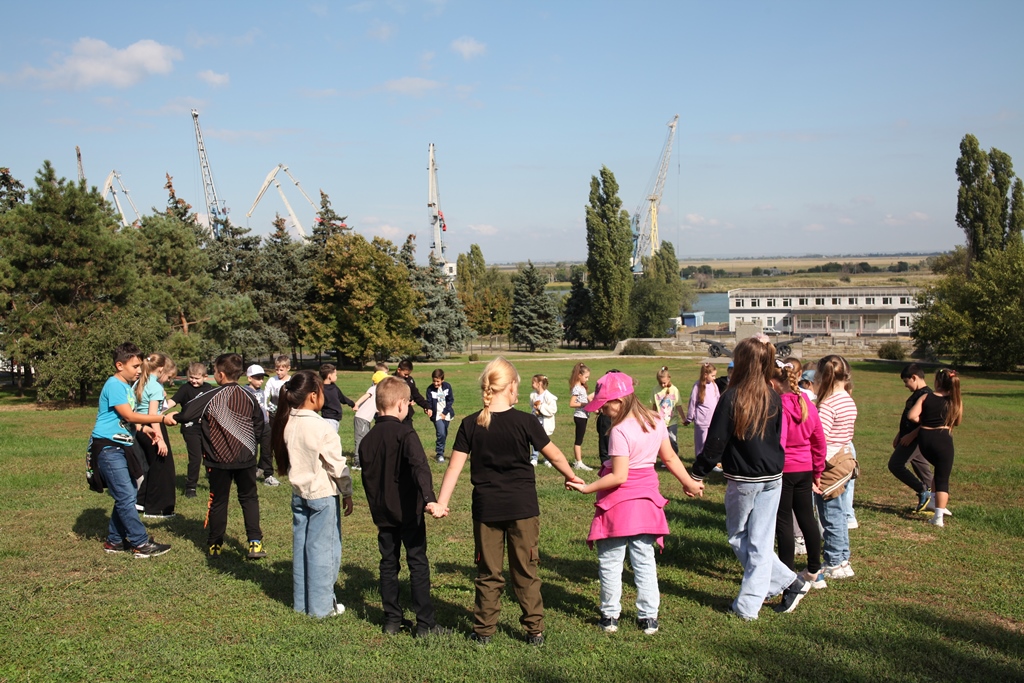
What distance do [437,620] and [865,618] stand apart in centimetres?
326

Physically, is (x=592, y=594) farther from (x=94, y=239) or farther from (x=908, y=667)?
(x=94, y=239)

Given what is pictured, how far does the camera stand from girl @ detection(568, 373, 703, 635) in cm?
529

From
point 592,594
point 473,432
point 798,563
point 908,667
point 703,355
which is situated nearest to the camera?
point 908,667

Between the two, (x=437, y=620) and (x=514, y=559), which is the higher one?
(x=514, y=559)

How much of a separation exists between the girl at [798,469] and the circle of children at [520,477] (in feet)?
0.04

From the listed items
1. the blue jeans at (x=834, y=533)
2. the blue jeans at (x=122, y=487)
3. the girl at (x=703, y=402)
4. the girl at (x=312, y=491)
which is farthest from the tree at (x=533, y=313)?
the girl at (x=312, y=491)

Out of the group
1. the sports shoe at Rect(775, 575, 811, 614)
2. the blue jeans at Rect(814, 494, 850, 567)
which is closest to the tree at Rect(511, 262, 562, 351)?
the blue jeans at Rect(814, 494, 850, 567)

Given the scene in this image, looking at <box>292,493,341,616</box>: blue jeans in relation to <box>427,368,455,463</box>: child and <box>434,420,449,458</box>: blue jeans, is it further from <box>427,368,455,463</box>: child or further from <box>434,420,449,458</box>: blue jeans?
<box>434,420,449,458</box>: blue jeans

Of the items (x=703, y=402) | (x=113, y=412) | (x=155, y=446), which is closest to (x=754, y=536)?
(x=113, y=412)

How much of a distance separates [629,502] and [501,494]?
955mm

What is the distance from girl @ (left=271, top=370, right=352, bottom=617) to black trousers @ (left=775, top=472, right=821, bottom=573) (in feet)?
11.5

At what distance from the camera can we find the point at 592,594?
6.31 metres

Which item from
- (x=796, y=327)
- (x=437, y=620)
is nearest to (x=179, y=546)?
(x=437, y=620)

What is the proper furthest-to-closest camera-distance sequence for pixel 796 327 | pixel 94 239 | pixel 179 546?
1. pixel 796 327
2. pixel 94 239
3. pixel 179 546
